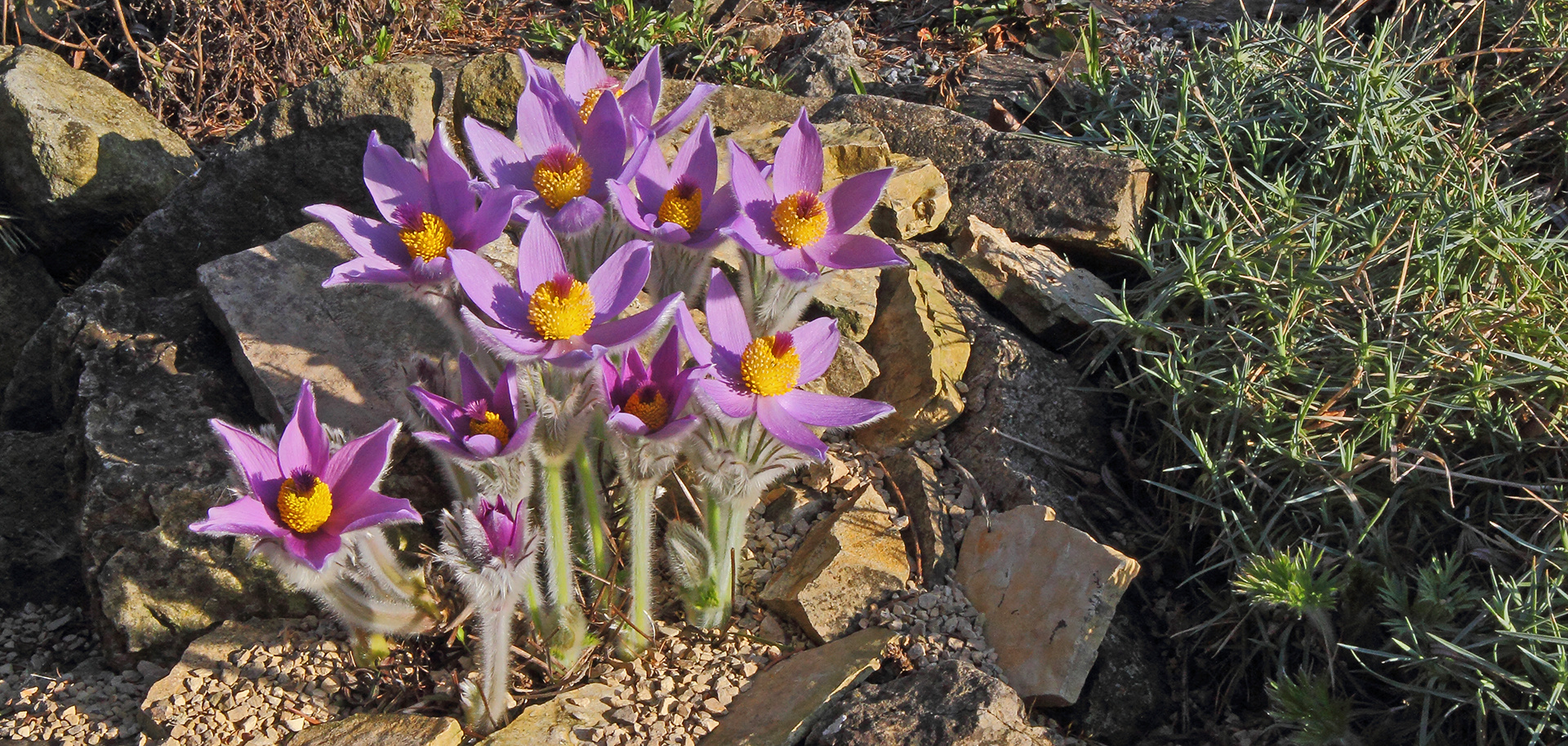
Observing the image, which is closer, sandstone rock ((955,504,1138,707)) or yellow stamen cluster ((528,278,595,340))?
yellow stamen cluster ((528,278,595,340))

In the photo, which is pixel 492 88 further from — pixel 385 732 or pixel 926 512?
pixel 385 732

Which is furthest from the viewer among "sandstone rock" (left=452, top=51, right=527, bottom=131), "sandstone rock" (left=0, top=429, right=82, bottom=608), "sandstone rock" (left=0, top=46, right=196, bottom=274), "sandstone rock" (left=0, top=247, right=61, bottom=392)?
"sandstone rock" (left=0, top=46, right=196, bottom=274)

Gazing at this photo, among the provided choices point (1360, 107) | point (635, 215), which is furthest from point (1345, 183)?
point (635, 215)

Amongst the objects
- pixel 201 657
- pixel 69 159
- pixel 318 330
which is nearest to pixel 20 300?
pixel 69 159

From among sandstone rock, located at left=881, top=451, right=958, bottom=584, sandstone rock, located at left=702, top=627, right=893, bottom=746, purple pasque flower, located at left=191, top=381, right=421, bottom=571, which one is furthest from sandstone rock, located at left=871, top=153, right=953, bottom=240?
purple pasque flower, located at left=191, top=381, right=421, bottom=571

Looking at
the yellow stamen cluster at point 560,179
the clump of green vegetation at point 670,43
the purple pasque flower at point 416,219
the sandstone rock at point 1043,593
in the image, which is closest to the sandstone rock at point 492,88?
the clump of green vegetation at point 670,43

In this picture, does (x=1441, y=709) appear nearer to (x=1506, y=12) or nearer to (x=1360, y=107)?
(x=1360, y=107)

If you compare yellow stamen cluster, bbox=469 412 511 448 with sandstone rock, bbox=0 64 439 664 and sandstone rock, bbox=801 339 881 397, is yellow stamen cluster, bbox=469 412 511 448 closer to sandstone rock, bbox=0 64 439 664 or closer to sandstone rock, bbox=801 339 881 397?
sandstone rock, bbox=0 64 439 664
